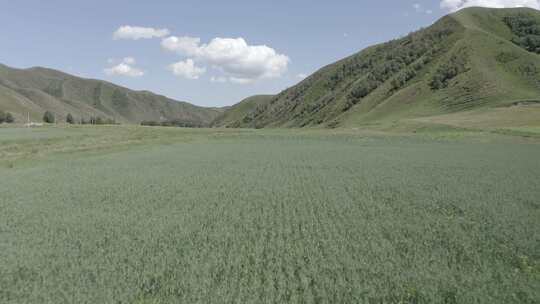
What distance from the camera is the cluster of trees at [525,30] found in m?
133

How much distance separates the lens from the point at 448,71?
351ft

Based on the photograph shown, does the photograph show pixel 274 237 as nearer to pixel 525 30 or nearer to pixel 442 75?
pixel 442 75

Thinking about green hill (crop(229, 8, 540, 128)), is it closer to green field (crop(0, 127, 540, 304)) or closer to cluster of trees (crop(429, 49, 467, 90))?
cluster of trees (crop(429, 49, 467, 90))

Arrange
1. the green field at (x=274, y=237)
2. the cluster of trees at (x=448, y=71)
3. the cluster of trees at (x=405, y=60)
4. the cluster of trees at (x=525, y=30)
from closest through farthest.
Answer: the green field at (x=274, y=237)
the cluster of trees at (x=448, y=71)
the cluster of trees at (x=405, y=60)
the cluster of trees at (x=525, y=30)

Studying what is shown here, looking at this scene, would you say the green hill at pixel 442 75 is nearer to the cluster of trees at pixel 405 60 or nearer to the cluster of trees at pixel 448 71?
the cluster of trees at pixel 448 71

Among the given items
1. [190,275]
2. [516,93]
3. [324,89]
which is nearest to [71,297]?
Answer: [190,275]

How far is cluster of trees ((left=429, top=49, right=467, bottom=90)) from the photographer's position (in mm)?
104875

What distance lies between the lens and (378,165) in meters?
30.1

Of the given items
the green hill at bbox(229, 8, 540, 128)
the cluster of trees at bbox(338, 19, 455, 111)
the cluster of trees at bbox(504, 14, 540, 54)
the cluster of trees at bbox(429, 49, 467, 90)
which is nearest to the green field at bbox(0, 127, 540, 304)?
the green hill at bbox(229, 8, 540, 128)

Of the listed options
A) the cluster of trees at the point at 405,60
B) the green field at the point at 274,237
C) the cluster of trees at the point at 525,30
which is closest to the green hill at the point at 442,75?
the cluster of trees at the point at 525,30

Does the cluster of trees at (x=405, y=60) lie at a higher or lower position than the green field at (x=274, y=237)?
higher

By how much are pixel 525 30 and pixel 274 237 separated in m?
169

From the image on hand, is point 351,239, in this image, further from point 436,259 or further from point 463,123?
point 463,123

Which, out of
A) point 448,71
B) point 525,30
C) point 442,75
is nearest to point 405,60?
point 448,71
